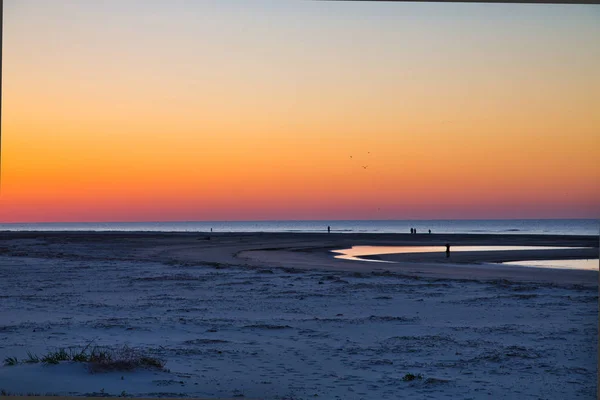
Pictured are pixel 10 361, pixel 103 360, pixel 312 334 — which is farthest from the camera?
pixel 312 334

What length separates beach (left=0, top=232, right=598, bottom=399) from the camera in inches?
316

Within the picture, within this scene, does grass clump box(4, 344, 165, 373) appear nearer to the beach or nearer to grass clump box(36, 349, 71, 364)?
grass clump box(36, 349, 71, 364)

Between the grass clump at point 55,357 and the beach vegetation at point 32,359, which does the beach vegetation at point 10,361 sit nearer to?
the beach vegetation at point 32,359

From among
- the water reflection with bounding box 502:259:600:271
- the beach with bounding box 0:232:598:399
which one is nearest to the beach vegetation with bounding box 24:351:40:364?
the beach with bounding box 0:232:598:399

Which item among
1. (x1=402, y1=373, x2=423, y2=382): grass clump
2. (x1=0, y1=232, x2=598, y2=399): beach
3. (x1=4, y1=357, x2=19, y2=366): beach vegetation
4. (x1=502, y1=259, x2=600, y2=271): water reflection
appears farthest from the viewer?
(x1=502, y1=259, x2=600, y2=271): water reflection

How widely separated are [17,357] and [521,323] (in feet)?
28.5

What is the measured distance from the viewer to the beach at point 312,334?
8016mm

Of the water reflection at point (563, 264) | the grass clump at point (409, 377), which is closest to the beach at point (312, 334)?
the grass clump at point (409, 377)

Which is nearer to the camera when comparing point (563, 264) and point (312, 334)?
point (312, 334)

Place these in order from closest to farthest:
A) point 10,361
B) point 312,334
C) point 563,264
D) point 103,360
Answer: point 103,360, point 10,361, point 312,334, point 563,264

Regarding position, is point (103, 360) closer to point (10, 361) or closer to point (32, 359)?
point (32, 359)

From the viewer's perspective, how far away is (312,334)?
1126 centimetres

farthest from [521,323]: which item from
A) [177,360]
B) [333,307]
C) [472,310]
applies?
[177,360]

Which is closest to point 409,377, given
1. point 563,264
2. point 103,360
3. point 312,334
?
point 312,334
